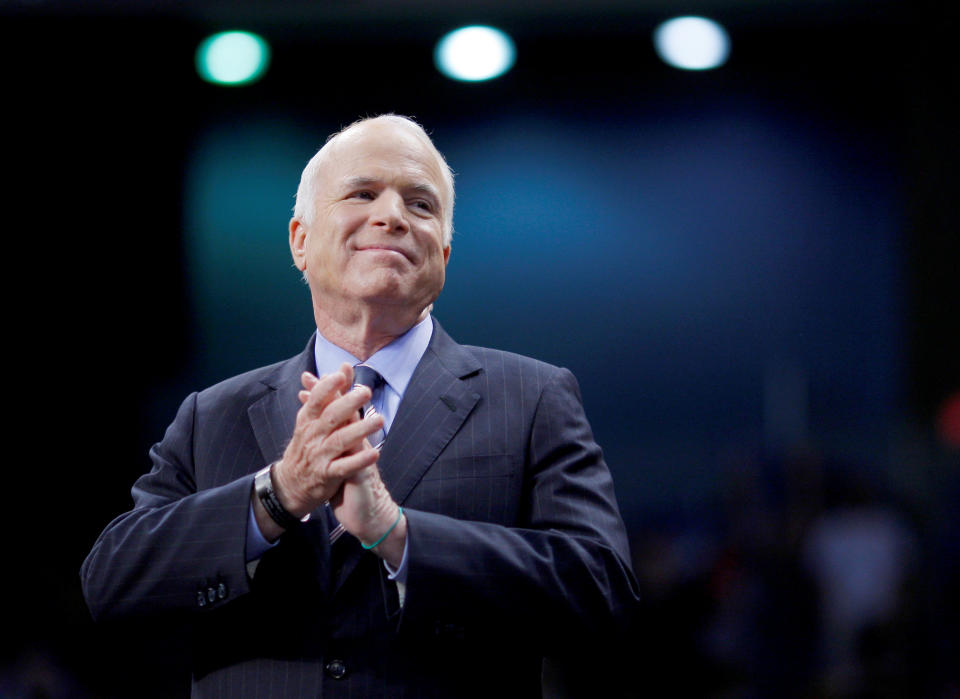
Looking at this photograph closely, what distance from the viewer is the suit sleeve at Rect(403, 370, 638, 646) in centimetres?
142

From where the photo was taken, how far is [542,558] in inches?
57.7

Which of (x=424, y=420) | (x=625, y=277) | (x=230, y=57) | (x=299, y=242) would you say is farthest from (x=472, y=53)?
(x=424, y=420)

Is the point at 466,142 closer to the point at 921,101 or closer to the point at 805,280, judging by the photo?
the point at 805,280

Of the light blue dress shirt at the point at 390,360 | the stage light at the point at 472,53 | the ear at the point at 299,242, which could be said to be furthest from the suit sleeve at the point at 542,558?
the stage light at the point at 472,53

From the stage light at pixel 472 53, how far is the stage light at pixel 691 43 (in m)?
0.62

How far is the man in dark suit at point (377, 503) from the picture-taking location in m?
1.42

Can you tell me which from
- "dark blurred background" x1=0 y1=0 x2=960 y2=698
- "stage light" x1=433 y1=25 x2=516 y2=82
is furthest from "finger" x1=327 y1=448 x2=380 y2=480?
"stage light" x1=433 y1=25 x2=516 y2=82

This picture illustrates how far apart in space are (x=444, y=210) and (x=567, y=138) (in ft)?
8.07

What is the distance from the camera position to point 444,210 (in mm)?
1751

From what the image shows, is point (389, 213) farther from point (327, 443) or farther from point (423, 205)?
point (327, 443)

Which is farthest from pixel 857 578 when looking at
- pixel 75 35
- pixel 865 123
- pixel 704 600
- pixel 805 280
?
pixel 75 35

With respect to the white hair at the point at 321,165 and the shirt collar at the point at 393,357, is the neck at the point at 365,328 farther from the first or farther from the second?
the white hair at the point at 321,165

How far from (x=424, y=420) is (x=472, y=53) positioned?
240cm

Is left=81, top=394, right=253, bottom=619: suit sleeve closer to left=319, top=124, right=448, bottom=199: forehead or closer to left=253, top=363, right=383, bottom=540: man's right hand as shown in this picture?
left=253, top=363, right=383, bottom=540: man's right hand
